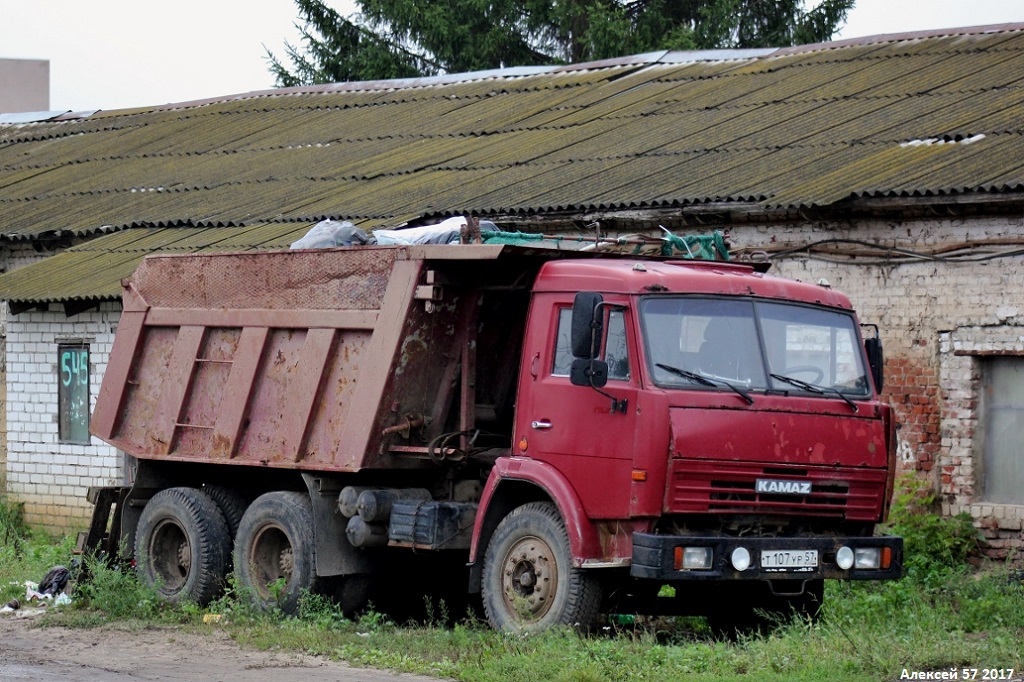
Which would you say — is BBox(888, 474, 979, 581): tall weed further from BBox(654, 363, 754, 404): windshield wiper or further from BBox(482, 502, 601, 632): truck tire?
BBox(482, 502, 601, 632): truck tire

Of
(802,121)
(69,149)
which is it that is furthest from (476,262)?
(69,149)

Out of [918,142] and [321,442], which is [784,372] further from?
[918,142]

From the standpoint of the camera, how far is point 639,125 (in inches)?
703

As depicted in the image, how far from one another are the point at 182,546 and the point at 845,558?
534cm

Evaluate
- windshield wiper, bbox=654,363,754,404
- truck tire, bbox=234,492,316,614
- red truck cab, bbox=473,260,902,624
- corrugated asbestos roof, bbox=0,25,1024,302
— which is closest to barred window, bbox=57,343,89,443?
corrugated asbestos roof, bbox=0,25,1024,302

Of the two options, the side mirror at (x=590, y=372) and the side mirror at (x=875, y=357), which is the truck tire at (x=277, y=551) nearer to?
the side mirror at (x=590, y=372)

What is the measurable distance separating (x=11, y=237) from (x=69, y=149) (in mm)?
4872

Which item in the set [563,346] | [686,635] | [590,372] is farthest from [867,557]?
[563,346]

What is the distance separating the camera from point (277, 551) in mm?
11000

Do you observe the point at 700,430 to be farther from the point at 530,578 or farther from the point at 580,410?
the point at 530,578

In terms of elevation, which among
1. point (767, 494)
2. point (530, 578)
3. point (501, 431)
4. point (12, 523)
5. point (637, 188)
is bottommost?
point (12, 523)

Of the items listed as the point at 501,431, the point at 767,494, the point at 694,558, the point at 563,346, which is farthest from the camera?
the point at 501,431

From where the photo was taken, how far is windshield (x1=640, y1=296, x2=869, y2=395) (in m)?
8.92

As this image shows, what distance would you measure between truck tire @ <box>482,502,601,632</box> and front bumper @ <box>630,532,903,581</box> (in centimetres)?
46
